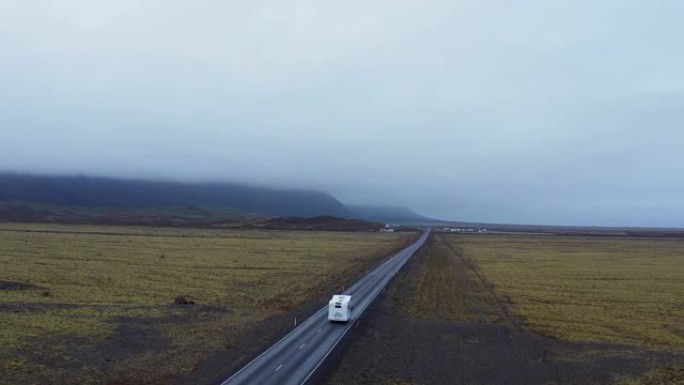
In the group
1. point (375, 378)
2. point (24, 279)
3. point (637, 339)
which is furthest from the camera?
point (24, 279)

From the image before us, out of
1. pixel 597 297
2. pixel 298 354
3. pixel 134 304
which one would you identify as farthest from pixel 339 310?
pixel 597 297

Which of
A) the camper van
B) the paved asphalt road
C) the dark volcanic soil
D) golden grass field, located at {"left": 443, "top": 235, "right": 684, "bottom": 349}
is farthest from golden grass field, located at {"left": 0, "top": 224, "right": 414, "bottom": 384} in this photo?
golden grass field, located at {"left": 443, "top": 235, "right": 684, "bottom": 349}

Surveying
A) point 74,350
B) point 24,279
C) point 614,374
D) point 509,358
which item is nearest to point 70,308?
point 74,350

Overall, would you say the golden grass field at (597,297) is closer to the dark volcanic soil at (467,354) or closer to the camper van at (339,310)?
the dark volcanic soil at (467,354)

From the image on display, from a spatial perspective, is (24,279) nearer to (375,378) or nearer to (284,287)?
(284,287)

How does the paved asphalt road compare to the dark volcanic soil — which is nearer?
the paved asphalt road

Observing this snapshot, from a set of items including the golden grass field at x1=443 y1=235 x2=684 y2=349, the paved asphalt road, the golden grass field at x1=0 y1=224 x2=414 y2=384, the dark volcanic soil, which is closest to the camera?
the paved asphalt road

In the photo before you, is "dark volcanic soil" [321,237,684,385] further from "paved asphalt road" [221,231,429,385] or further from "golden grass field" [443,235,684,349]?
"golden grass field" [443,235,684,349]
